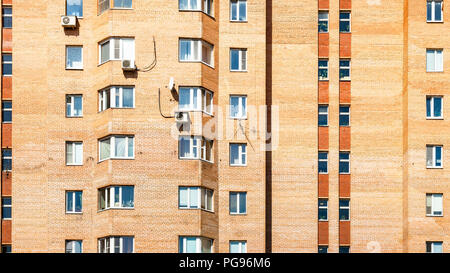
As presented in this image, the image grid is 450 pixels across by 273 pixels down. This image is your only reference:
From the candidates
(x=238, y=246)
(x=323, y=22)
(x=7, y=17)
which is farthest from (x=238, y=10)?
(x=238, y=246)

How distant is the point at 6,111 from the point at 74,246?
7.61 meters

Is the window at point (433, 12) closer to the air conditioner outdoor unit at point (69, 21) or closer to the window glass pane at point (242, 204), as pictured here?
the window glass pane at point (242, 204)

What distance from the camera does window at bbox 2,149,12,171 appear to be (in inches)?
2362

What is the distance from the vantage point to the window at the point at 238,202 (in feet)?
196

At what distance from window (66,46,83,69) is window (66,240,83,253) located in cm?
860

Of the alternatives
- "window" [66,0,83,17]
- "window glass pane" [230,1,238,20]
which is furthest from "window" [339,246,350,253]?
"window" [66,0,83,17]

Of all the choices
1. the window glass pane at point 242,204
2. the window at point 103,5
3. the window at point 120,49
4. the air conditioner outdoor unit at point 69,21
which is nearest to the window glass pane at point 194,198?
the window glass pane at point 242,204

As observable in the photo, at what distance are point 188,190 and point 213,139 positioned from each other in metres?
3.03

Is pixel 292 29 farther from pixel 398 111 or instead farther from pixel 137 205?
pixel 137 205

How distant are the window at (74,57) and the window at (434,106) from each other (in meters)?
17.2

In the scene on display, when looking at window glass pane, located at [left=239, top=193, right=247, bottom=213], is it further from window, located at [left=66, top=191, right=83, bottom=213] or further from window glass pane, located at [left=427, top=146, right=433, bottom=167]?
window glass pane, located at [left=427, top=146, right=433, bottom=167]

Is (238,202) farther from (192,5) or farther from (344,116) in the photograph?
(192,5)

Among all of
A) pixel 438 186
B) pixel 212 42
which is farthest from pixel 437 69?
pixel 212 42

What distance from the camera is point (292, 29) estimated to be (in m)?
61.7
